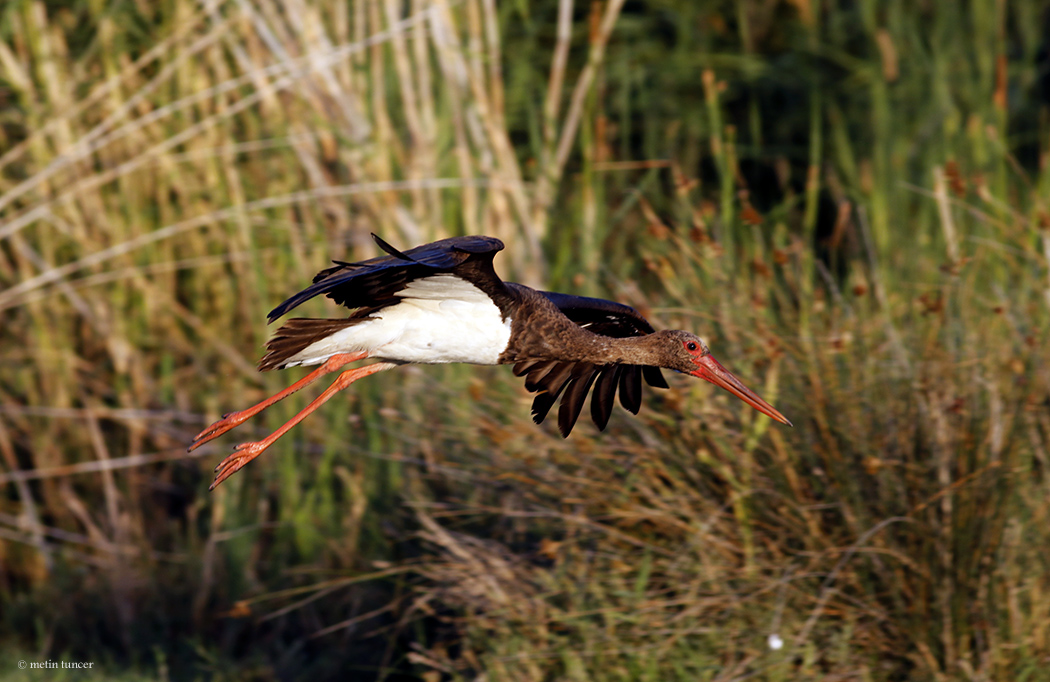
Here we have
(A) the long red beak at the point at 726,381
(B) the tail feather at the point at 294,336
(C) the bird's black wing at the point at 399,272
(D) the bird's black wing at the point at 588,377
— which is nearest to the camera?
(C) the bird's black wing at the point at 399,272

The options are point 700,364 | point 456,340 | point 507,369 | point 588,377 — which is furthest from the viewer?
point 507,369

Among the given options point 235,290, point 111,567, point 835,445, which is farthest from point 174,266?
point 835,445

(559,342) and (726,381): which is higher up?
(559,342)

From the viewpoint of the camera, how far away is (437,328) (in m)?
4.25

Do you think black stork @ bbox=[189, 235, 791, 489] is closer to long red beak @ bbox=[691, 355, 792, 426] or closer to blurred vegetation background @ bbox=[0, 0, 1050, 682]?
long red beak @ bbox=[691, 355, 792, 426]

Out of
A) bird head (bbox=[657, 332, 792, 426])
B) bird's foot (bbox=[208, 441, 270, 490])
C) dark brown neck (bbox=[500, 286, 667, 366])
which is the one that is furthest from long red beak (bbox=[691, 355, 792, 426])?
bird's foot (bbox=[208, 441, 270, 490])

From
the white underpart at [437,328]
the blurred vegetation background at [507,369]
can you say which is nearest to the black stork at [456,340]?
the white underpart at [437,328]

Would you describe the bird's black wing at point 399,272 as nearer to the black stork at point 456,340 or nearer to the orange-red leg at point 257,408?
the black stork at point 456,340

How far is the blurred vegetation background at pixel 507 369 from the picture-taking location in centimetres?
442

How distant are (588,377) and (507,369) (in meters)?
0.68

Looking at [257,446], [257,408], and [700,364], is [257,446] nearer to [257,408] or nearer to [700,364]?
[257,408]

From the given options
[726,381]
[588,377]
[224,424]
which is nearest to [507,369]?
[588,377]

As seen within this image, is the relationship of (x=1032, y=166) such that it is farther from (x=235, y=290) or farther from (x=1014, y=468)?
(x=235, y=290)

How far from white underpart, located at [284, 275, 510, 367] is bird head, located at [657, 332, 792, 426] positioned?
598mm
